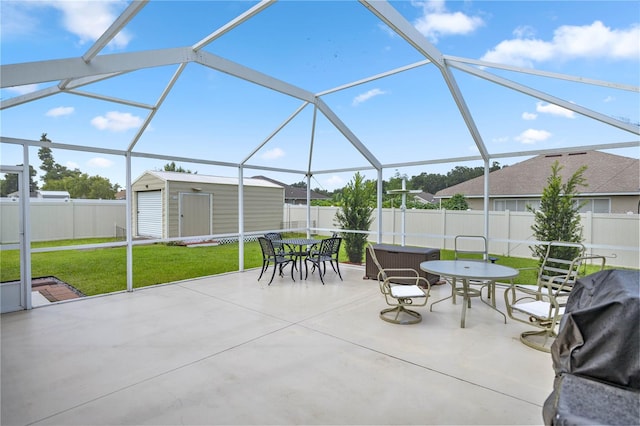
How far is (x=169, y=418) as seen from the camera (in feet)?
7.27

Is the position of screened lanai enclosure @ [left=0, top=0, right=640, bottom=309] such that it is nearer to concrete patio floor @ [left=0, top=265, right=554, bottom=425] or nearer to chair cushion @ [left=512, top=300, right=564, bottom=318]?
concrete patio floor @ [left=0, top=265, right=554, bottom=425]

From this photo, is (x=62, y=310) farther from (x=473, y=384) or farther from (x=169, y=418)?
(x=473, y=384)

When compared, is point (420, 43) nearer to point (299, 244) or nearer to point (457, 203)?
point (299, 244)

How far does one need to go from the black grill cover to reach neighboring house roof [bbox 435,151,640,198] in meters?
7.36

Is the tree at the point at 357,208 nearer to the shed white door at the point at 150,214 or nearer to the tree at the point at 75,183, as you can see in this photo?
the tree at the point at 75,183

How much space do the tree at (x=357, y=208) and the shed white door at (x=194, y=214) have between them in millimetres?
5990

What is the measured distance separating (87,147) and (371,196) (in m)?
6.07

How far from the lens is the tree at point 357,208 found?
852 cm

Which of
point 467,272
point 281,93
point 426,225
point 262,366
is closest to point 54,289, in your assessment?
point 262,366

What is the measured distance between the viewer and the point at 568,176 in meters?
10.1

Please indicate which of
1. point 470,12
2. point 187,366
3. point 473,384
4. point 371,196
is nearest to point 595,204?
point 371,196

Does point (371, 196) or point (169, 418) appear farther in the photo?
point (371, 196)

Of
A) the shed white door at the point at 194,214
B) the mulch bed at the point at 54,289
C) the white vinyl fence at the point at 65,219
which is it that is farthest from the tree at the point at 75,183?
the mulch bed at the point at 54,289

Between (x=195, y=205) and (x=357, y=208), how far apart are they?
645cm
